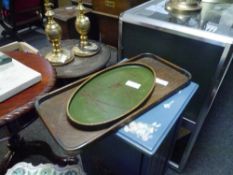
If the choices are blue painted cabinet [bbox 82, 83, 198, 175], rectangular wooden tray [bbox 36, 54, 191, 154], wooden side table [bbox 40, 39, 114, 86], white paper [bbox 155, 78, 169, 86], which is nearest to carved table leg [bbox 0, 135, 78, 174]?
blue painted cabinet [bbox 82, 83, 198, 175]

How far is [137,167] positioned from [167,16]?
73cm

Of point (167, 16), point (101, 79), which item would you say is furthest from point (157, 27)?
point (101, 79)

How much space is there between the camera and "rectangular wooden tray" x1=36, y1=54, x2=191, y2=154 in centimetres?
57

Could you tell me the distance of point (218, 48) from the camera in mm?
853

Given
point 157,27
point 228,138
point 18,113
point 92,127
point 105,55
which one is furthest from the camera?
point 228,138

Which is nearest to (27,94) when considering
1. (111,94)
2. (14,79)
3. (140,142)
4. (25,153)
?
(14,79)

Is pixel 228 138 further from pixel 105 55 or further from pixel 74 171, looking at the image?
pixel 74 171

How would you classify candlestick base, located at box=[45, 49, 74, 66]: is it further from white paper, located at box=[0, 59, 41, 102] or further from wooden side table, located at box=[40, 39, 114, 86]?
white paper, located at box=[0, 59, 41, 102]

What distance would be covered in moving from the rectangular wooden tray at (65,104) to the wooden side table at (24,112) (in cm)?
9

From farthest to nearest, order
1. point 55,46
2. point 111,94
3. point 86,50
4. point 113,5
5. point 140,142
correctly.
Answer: point 113,5
point 86,50
point 55,46
point 111,94
point 140,142

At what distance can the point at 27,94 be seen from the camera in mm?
774

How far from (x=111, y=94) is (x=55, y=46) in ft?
2.06

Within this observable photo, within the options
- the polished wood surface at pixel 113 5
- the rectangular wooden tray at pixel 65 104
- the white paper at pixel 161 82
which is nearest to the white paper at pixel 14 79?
the rectangular wooden tray at pixel 65 104

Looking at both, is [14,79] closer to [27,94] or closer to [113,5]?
[27,94]
